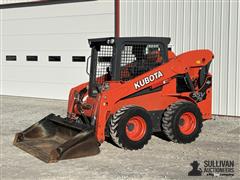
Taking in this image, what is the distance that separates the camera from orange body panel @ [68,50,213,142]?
22.7ft

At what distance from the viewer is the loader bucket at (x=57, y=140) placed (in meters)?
6.39

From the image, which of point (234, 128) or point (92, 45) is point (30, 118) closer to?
point (92, 45)

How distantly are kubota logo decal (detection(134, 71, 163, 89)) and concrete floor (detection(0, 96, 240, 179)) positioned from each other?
1152 mm

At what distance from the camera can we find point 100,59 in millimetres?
7980


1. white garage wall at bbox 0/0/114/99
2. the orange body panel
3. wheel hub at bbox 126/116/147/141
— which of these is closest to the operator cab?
the orange body panel

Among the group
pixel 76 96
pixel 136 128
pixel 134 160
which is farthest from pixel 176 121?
pixel 76 96

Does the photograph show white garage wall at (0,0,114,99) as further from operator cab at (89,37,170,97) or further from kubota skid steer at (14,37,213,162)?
kubota skid steer at (14,37,213,162)

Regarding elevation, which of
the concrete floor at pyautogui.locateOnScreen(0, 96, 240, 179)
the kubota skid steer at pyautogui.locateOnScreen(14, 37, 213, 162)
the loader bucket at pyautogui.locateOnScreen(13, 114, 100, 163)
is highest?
the kubota skid steer at pyautogui.locateOnScreen(14, 37, 213, 162)

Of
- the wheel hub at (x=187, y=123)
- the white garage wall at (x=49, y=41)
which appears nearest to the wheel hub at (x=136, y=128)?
the wheel hub at (x=187, y=123)

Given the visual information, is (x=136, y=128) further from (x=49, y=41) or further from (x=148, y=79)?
(x=49, y=41)

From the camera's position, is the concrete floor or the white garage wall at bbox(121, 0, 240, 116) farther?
the white garage wall at bbox(121, 0, 240, 116)

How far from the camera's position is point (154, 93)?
301 inches

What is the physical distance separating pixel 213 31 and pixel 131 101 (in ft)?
13.6

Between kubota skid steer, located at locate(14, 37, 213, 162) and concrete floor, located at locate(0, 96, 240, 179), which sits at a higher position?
kubota skid steer, located at locate(14, 37, 213, 162)
